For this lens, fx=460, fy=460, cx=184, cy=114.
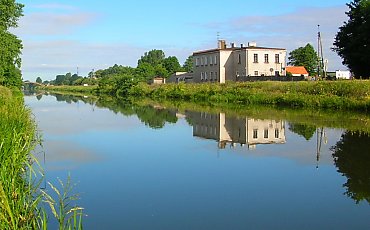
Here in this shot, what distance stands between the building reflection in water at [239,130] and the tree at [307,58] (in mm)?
55477

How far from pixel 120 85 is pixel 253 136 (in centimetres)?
6002

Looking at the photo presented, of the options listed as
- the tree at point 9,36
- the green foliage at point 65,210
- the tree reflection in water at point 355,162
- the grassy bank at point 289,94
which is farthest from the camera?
the tree at point 9,36

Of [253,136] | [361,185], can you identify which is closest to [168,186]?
[361,185]

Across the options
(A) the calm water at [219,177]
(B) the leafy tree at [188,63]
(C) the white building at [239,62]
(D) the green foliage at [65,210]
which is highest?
(B) the leafy tree at [188,63]

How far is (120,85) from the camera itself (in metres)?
77.2

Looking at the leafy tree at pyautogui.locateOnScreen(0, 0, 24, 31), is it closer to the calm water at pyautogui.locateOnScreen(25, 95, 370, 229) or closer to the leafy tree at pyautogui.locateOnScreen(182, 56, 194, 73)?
the calm water at pyautogui.locateOnScreen(25, 95, 370, 229)

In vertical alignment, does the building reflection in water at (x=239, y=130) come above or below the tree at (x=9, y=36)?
below

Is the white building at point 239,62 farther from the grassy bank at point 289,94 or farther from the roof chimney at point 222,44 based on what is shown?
the grassy bank at point 289,94

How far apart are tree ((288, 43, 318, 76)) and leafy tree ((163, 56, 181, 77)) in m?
28.4

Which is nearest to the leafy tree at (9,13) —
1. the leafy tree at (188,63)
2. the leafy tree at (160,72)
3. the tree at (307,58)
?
the tree at (307,58)

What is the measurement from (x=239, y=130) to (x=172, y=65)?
80.7 metres

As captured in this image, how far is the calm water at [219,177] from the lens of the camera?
7.70 meters

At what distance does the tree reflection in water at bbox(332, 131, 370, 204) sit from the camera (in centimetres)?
940

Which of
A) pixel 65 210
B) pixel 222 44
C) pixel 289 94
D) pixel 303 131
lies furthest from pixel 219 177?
pixel 222 44
